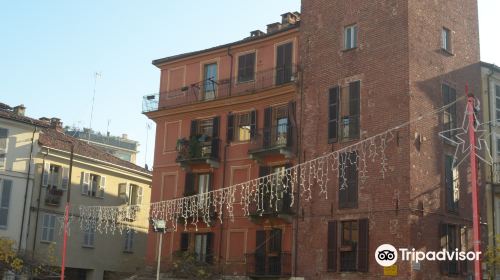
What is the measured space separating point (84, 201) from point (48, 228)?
3377 mm

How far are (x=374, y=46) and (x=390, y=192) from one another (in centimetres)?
690

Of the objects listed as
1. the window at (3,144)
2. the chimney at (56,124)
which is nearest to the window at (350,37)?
the window at (3,144)

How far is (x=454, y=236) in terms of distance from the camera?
104 ft

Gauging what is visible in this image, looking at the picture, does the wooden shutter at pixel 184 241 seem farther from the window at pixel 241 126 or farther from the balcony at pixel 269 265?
the window at pixel 241 126

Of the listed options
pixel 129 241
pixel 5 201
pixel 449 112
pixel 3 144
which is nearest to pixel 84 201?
pixel 129 241

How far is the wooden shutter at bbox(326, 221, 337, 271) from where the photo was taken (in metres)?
31.5

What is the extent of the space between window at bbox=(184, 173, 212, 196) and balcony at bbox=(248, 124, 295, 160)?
11.7 feet

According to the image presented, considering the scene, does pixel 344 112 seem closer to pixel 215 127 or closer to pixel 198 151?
pixel 215 127

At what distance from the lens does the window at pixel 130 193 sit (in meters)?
51.8

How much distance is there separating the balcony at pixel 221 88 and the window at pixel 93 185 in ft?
28.6

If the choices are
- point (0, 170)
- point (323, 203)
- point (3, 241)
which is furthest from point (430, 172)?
point (0, 170)

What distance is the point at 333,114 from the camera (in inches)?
1313

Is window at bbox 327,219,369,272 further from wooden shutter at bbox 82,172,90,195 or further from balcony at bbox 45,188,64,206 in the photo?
wooden shutter at bbox 82,172,90,195

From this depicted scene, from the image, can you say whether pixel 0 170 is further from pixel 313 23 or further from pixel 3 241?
pixel 313 23
